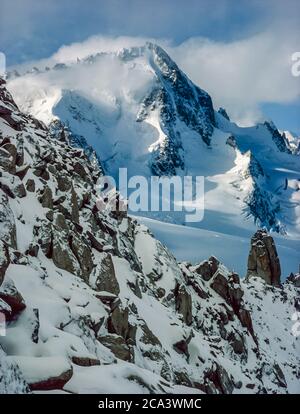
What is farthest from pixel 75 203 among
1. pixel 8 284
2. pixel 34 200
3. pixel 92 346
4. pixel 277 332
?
pixel 277 332

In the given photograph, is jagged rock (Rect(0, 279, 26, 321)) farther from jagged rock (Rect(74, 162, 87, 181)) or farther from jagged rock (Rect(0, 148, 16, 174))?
jagged rock (Rect(74, 162, 87, 181))

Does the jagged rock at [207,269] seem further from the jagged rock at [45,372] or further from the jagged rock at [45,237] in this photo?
the jagged rock at [45,372]

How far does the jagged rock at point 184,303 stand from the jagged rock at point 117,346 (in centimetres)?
2440

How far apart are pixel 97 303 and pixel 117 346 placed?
3.91 meters

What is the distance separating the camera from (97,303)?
35625 mm

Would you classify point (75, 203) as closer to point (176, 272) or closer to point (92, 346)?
point (176, 272)

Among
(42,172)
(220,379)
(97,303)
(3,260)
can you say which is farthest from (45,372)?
(42,172)


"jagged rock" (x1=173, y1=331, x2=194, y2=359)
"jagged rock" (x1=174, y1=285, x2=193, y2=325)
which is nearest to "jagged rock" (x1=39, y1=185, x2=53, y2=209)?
"jagged rock" (x1=173, y1=331, x2=194, y2=359)

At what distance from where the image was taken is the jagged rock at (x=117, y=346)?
3200 cm

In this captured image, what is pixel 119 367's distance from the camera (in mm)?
20969

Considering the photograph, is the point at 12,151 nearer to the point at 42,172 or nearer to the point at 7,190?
the point at 42,172

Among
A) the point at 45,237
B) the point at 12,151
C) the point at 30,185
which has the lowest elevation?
the point at 45,237
